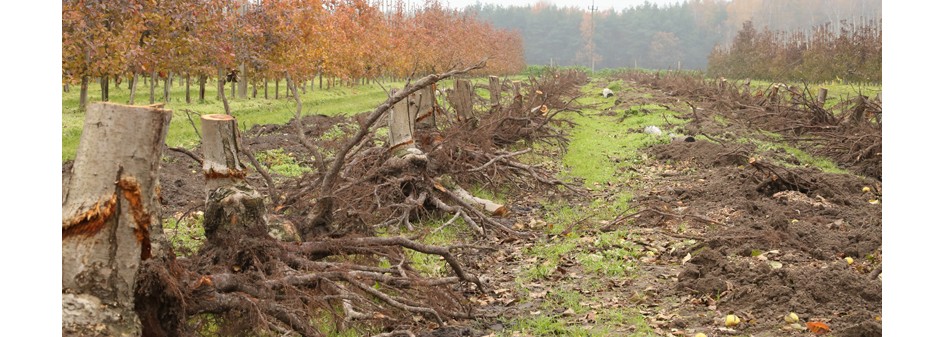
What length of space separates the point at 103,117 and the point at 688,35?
6526 inches

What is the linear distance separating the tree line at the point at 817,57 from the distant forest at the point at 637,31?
91.6 metres

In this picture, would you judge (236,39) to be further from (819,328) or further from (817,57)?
(817,57)

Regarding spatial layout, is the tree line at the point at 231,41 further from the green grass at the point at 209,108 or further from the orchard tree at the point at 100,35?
the green grass at the point at 209,108

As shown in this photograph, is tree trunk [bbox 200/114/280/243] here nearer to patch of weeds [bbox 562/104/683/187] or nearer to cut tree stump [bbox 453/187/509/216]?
cut tree stump [bbox 453/187/509/216]

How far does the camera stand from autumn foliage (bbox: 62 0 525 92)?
16922 millimetres

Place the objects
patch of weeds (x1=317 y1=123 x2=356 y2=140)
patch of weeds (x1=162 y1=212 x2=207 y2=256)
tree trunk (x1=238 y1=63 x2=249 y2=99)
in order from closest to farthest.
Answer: patch of weeds (x1=162 y1=212 x2=207 y2=256)
patch of weeds (x1=317 y1=123 x2=356 y2=140)
tree trunk (x1=238 y1=63 x2=249 y2=99)

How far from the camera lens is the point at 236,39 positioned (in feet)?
81.8

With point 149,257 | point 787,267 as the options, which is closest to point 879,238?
point 787,267

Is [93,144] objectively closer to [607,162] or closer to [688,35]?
[607,162]

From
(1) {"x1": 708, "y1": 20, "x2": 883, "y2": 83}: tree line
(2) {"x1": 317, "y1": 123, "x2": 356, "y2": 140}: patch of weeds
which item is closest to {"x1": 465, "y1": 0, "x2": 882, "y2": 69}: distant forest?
(1) {"x1": 708, "y1": 20, "x2": 883, "y2": 83}: tree line

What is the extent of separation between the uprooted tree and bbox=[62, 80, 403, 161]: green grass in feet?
15.0

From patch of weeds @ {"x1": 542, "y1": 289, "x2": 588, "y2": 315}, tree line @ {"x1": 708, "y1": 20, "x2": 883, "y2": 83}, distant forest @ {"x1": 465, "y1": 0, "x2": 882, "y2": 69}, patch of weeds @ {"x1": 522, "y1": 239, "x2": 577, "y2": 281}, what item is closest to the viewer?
patch of weeds @ {"x1": 542, "y1": 289, "x2": 588, "y2": 315}

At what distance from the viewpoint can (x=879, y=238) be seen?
21.3 feet

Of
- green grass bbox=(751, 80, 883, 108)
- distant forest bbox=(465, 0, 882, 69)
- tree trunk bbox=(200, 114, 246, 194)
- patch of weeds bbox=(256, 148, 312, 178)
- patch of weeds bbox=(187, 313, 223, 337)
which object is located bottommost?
patch of weeds bbox=(187, 313, 223, 337)
